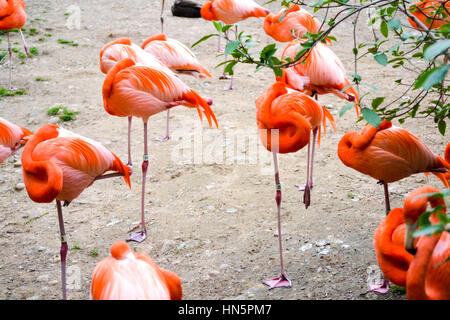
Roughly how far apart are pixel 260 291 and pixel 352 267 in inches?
23.3

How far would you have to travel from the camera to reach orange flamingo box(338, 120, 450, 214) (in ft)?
9.70

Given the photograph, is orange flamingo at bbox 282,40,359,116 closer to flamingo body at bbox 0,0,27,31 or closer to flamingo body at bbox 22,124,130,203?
flamingo body at bbox 22,124,130,203

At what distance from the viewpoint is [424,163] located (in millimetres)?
3008

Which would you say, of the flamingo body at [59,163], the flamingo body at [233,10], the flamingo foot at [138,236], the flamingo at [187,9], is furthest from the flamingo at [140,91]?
the flamingo at [187,9]

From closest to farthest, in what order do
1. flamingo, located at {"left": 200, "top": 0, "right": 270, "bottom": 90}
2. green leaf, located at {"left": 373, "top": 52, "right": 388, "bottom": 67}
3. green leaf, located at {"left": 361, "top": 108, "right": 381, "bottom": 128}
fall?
green leaf, located at {"left": 361, "top": 108, "right": 381, "bottom": 128} → green leaf, located at {"left": 373, "top": 52, "right": 388, "bottom": 67} → flamingo, located at {"left": 200, "top": 0, "right": 270, "bottom": 90}

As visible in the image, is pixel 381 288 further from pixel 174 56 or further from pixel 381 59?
pixel 174 56

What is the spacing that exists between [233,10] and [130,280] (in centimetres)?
504

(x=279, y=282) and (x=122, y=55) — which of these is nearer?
(x=279, y=282)

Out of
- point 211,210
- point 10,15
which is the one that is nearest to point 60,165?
point 211,210

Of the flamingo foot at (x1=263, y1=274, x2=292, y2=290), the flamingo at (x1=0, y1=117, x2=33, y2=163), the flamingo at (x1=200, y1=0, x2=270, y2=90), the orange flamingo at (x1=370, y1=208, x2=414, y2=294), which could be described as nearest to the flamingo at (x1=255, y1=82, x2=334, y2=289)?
the flamingo foot at (x1=263, y1=274, x2=292, y2=290)

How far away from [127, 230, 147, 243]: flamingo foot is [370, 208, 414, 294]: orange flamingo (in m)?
1.73

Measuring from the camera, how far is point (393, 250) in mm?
2422

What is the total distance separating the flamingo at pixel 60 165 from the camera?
9.29ft
